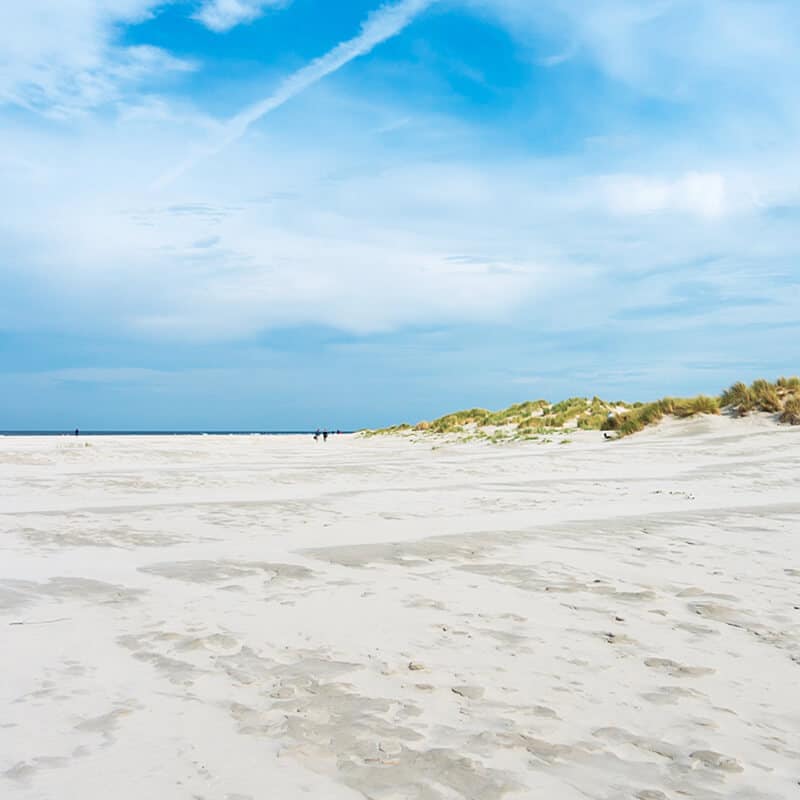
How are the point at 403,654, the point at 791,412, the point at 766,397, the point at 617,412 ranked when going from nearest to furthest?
the point at 403,654 < the point at 791,412 < the point at 766,397 < the point at 617,412

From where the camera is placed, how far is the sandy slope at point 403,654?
76.0 inches

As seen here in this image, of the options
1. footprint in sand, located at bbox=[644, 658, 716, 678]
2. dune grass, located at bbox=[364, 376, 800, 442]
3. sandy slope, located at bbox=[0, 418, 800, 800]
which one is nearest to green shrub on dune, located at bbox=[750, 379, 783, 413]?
dune grass, located at bbox=[364, 376, 800, 442]

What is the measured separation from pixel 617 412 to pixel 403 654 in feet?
59.5

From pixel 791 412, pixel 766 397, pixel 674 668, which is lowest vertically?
pixel 674 668

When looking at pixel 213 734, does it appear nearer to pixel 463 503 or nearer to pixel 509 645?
pixel 509 645

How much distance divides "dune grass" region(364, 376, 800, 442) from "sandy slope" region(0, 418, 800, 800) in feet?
35.7

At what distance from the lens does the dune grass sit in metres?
16.1

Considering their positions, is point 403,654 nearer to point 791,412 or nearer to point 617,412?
point 791,412

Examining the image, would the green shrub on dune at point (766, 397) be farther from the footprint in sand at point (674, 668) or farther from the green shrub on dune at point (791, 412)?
the footprint in sand at point (674, 668)

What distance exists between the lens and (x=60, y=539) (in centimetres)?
529

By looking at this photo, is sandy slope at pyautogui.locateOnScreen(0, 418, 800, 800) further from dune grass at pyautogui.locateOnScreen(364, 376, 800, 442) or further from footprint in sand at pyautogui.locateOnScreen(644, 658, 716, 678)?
dune grass at pyautogui.locateOnScreen(364, 376, 800, 442)

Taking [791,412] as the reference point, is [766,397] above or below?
above

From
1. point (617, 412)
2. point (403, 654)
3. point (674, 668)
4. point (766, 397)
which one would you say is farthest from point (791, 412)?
point (403, 654)

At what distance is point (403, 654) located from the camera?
2.85 metres
